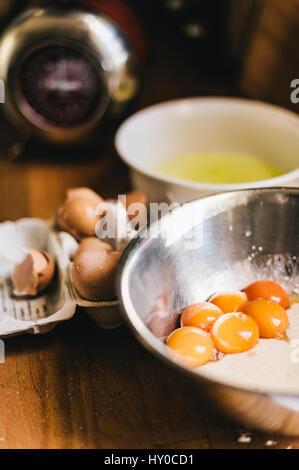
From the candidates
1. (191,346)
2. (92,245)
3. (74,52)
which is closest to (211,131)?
(74,52)

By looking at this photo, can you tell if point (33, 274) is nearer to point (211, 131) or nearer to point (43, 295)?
point (43, 295)

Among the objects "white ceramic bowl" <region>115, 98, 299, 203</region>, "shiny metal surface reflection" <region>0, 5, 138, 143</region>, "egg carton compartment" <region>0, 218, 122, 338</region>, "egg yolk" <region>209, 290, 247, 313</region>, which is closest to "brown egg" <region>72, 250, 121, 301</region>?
"egg carton compartment" <region>0, 218, 122, 338</region>

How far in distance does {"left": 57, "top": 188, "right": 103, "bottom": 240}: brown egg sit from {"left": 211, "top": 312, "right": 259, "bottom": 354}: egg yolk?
240 mm

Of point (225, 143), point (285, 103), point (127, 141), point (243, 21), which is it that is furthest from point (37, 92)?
point (243, 21)

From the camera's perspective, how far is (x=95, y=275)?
687 millimetres

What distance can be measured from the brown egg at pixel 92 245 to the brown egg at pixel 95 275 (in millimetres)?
20

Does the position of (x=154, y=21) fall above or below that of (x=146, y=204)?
above

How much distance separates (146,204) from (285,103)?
458 millimetres

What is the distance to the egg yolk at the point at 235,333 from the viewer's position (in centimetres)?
63

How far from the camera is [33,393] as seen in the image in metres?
0.65

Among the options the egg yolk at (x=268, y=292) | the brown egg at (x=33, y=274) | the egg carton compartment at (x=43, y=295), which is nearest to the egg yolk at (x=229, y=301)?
the egg yolk at (x=268, y=292)
